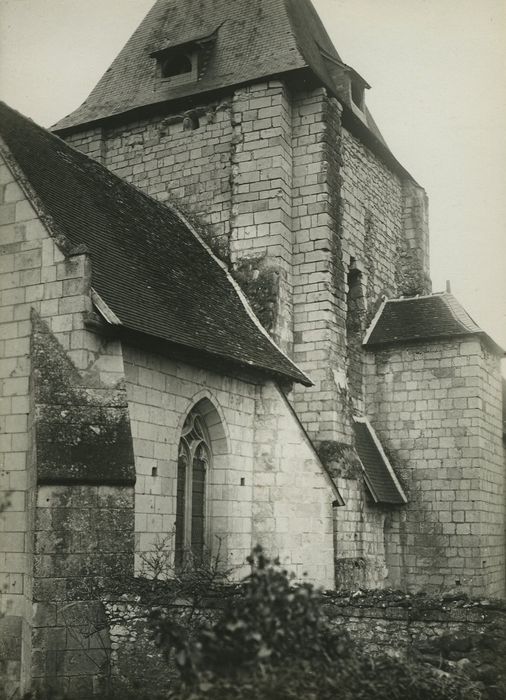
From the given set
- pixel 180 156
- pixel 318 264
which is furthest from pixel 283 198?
pixel 180 156

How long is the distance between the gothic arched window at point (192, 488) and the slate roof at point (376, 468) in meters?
4.06

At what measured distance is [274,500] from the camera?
1248 cm

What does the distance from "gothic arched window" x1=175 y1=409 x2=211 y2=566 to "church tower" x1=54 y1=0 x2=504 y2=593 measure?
2.78 m

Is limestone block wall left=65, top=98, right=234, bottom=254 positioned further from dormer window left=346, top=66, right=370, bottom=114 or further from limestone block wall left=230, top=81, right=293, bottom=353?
dormer window left=346, top=66, right=370, bottom=114

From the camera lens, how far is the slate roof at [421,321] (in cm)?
1580

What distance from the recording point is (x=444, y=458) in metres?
15.5

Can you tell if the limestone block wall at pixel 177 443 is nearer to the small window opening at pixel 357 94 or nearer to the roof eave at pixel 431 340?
the roof eave at pixel 431 340

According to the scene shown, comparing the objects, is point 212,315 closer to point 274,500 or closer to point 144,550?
point 274,500

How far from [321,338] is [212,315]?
8.57ft

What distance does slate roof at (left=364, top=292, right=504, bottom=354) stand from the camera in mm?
15805

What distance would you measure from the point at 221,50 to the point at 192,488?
369 inches

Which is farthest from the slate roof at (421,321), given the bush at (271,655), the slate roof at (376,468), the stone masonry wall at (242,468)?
the bush at (271,655)

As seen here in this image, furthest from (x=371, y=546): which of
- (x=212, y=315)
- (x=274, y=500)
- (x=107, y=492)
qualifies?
(x=107, y=492)

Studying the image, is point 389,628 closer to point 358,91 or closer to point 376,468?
point 376,468
